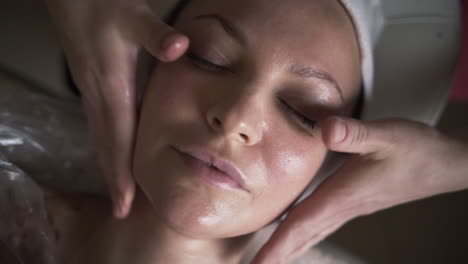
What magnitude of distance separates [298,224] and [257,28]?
0.36 m

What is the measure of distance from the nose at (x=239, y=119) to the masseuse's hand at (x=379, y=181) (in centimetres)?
18

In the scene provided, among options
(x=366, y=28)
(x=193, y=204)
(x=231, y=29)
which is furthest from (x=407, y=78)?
(x=193, y=204)

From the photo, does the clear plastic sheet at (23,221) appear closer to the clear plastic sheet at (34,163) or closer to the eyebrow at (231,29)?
the clear plastic sheet at (34,163)

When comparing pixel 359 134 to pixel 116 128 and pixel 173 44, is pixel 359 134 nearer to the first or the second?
pixel 173 44

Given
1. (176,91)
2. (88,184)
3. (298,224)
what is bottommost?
(88,184)

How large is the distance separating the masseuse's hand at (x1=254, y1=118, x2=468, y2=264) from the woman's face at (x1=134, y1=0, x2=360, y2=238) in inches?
3.0

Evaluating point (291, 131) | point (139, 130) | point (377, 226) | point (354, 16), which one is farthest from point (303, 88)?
point (377, 226)

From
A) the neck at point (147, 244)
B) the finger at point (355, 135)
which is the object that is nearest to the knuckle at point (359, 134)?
the finger at point (355, 135)

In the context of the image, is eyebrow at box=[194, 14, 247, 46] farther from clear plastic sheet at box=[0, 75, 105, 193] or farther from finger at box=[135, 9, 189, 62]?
clear plastic sheet at box=[0, 75, 105, 193]

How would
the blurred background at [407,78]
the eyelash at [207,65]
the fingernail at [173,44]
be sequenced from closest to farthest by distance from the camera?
the fingernail at [173,44], the eyelash at [207,65], the blurred background at [407,78]

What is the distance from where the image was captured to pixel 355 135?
64 cm

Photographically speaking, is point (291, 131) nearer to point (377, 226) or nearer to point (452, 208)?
point (377, 226)

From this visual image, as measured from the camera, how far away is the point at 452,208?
141cm

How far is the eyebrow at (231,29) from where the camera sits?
2.28 feet
